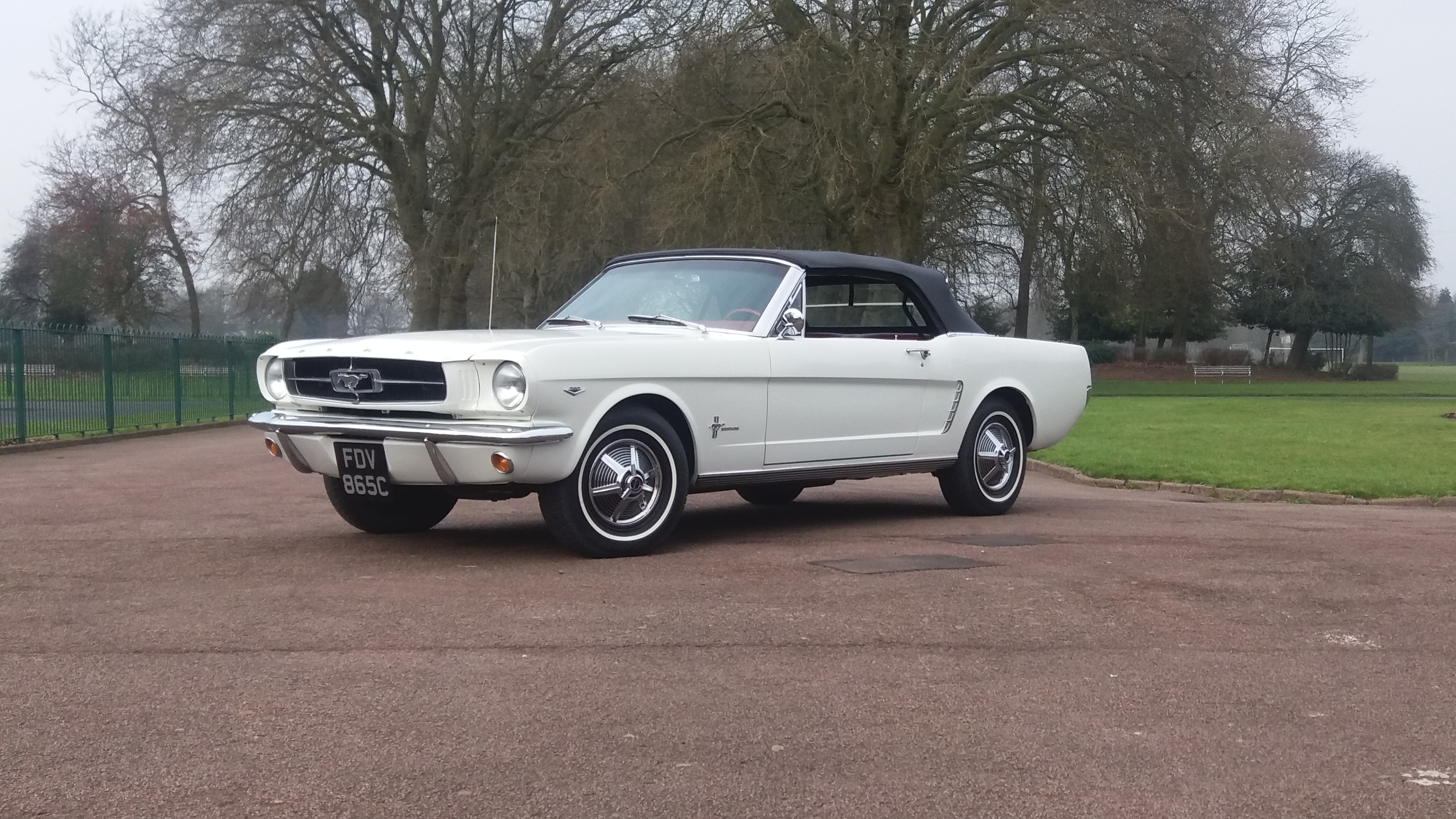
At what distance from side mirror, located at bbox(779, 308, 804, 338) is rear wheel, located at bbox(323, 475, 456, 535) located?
6.57ft

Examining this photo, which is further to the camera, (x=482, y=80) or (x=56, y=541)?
(x=482, y=80)

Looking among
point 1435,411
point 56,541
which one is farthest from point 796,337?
point 1435,411

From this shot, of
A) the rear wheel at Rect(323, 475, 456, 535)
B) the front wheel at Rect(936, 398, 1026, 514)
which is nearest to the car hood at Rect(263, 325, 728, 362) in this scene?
the rear wheel at Rect(323, 475, 456, 535)

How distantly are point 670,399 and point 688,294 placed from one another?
1357 mm

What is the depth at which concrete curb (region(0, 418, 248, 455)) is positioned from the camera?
17750 millimetres

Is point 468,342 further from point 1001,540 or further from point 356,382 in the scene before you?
point 1001,540

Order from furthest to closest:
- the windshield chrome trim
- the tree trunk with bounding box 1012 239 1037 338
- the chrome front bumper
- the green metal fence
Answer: the tree trunk with bounding box 1012 239 1037 338
the green metal fence
the windshield chrome trim
the chrome front bumper

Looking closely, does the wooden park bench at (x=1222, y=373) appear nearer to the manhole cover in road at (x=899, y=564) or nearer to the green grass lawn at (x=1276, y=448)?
the green grass lawn at (x=1276, y=448)

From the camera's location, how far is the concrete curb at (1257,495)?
1243cm

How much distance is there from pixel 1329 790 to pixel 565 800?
1895 mm

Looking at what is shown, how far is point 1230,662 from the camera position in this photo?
515 centimetres

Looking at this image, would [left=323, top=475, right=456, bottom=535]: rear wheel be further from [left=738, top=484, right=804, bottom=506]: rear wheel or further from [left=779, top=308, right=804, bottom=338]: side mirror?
[left=738, top=484, right=804, bottom=506]: rear wheel

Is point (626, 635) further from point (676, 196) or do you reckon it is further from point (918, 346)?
point (676, 196)

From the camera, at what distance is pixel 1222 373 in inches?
2357
